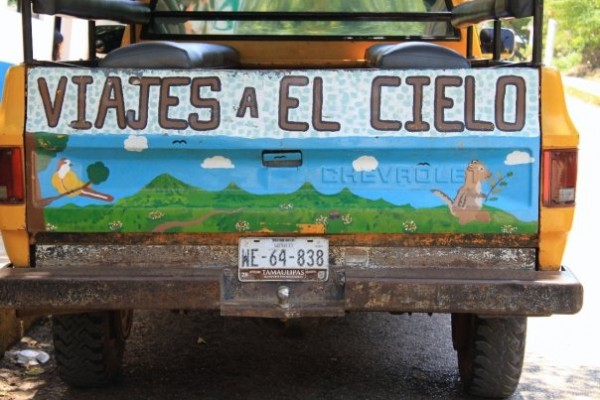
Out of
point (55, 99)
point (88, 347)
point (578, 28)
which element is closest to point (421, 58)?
point (55, 99)

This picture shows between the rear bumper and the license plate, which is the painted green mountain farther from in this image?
the rear bumper

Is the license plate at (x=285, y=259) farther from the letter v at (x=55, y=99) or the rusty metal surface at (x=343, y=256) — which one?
the letter v at (x=55, y=99)

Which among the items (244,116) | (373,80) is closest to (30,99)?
(244,116)

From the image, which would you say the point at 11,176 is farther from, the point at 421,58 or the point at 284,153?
the point at 421,58

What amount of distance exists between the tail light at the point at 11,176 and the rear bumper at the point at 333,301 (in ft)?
1.05

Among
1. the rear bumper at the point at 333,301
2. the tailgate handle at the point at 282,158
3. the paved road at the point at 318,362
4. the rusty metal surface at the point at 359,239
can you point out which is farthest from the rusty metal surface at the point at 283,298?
the paved road at the point at 318,362

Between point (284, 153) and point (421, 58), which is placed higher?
point (421, 58)

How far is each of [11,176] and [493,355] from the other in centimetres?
234

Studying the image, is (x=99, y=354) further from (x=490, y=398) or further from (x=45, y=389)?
(x=490, y=398)

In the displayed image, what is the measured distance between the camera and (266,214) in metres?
3.99

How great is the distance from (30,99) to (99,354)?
139 centimetres

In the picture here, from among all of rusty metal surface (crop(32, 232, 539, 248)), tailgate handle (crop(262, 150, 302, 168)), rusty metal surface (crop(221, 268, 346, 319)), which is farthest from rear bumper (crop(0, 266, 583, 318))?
tailgate handle (crop(262, 150, 302, 168))

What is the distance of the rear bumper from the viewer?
394cm

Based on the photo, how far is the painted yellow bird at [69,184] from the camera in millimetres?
4004
